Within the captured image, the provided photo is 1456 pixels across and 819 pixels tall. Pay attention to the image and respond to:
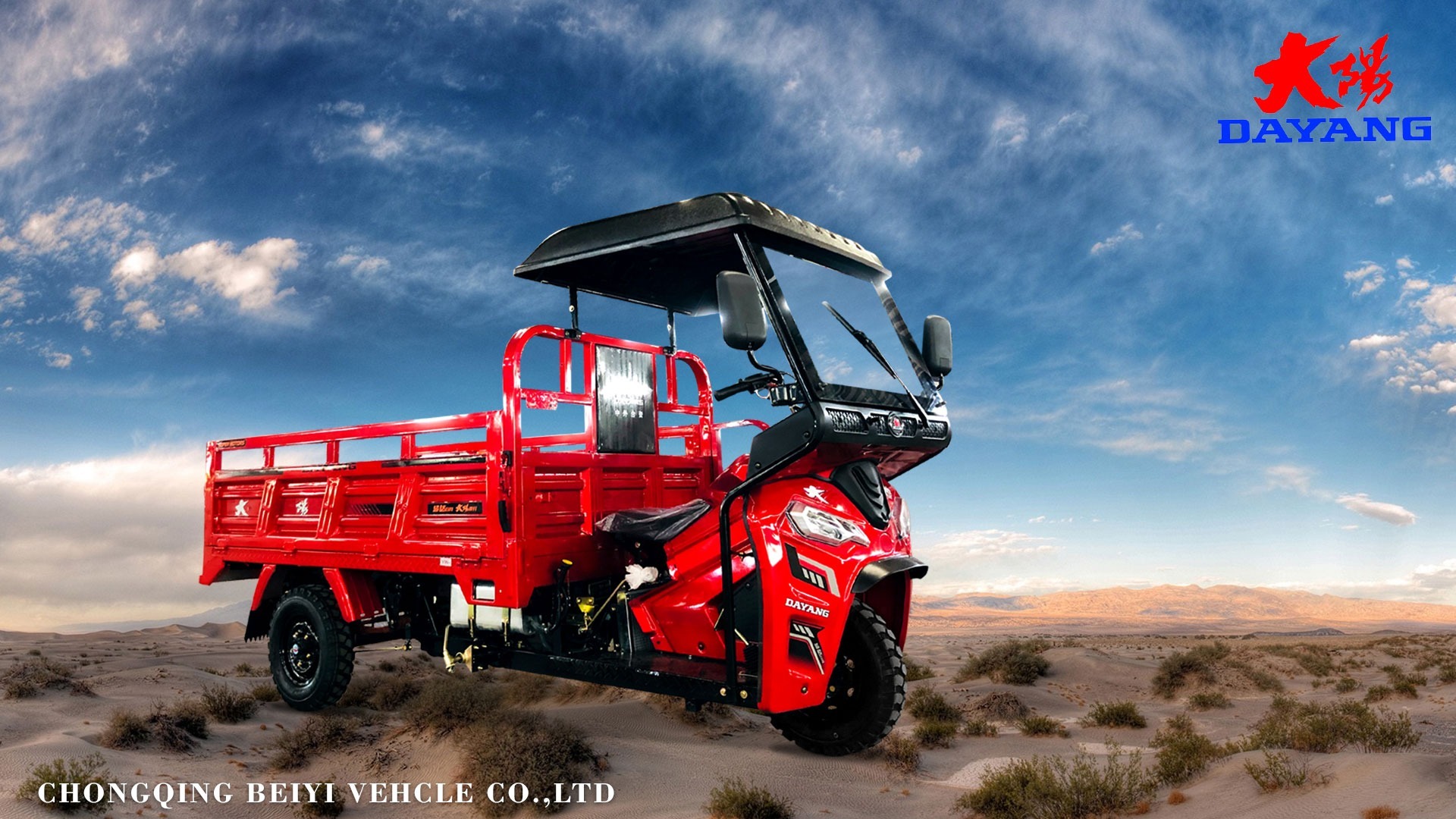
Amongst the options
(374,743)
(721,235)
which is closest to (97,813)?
(374,743)

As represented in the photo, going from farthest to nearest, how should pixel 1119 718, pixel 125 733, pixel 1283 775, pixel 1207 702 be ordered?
pixel 1207 702
pixel 1119 718
pixel 125 733
pixel 1283 775

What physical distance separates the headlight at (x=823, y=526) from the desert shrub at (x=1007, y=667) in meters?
7.59

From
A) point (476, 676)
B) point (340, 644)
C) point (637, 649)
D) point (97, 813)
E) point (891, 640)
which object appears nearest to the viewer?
point (97, 813)

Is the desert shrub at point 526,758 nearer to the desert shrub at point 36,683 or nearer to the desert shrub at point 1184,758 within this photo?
the desert shrub at point 1184,758

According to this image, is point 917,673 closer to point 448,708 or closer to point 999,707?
point 999,707

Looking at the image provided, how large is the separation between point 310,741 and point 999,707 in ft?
21.3

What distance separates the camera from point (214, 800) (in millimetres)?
4879

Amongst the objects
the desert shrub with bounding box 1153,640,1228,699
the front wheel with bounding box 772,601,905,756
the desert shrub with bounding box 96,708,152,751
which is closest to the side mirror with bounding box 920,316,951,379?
the front wheel with bounding box 772,601,905,756

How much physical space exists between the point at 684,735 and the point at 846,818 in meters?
1.96

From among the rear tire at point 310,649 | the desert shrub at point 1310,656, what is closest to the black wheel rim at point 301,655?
the rear tire at point 310,649

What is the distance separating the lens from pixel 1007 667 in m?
11.6

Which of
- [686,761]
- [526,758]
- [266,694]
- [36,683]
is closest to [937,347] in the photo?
[686,761]

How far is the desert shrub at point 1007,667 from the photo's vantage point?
37.6 ft

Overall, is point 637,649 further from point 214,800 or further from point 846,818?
Result: point 214,800
